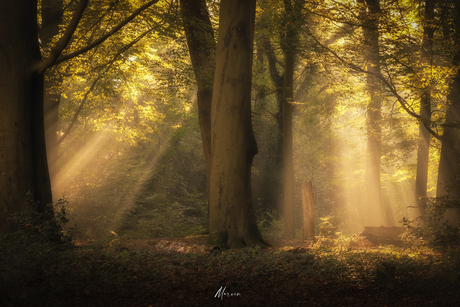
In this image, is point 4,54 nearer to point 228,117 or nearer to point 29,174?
point 29,174

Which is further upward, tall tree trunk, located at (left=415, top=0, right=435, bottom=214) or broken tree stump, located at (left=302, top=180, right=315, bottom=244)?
tall tree trunk, located at (left=415, top=0, right=435, bottom=214)

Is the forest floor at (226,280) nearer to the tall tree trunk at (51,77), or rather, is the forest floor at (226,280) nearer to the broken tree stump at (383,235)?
the broken tree stump at (383,235)

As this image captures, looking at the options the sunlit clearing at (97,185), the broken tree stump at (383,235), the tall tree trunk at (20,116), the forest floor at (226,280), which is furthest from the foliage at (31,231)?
the broken tree stump at (383,235)

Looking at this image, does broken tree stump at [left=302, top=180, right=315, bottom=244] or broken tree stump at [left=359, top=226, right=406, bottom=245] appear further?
broken tree stump at [left=359, top=226, right=406, bottom=245]

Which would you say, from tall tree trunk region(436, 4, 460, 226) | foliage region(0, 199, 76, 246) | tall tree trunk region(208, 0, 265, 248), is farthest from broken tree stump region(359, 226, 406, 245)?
foliage region(0, 199, 76, 246)

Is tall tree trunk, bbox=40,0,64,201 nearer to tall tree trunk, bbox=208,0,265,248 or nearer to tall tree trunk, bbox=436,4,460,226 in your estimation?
tall tree trunk, bbox=208,0,265,248

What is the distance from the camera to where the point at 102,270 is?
5551 millimetres

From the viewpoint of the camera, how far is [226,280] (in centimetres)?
544

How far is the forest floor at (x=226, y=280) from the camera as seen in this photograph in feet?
15.0

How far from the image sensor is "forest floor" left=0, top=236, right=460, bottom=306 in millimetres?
4574

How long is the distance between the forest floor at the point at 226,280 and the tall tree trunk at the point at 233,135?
2141mm

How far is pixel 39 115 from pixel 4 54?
147 centimetres

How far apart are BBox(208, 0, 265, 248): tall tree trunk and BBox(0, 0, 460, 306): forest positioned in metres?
0.04

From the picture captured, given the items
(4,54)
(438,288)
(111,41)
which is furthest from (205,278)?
(111,41)
